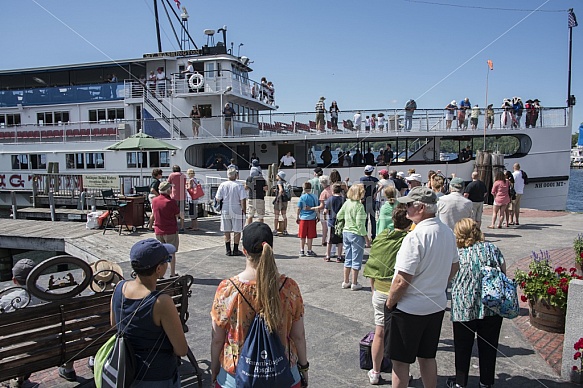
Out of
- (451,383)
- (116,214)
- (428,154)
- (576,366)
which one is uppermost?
(428,154)

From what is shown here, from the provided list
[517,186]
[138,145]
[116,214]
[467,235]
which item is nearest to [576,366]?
[467,235]

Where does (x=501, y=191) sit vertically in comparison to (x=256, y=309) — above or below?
below

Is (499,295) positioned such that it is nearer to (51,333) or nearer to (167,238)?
(51,333)

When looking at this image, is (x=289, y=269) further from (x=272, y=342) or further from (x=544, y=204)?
(x=544, y=204)

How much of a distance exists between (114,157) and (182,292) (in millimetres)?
19930

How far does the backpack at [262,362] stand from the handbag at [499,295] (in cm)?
207

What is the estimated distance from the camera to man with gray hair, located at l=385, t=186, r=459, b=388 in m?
3.29

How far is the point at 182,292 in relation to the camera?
4160 mm

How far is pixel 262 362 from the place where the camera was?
236 cm

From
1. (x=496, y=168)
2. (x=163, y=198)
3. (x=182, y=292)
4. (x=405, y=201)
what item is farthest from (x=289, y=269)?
(x=496, y=168)

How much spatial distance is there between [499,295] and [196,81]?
67.3ft

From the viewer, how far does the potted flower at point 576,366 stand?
3.75m

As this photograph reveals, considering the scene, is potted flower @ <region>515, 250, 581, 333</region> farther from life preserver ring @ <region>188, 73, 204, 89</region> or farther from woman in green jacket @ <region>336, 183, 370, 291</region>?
life preserver ring @ <region>188, 73, 204, 89</region>

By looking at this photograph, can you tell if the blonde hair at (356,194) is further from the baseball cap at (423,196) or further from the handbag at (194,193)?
the handbag at (194,193)
